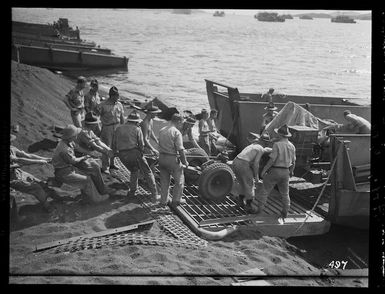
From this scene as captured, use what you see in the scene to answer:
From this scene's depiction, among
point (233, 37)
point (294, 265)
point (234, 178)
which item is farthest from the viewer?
point (233, 37)

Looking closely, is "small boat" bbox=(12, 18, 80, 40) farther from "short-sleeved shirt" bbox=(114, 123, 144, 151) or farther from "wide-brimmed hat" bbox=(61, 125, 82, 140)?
"wide-brimmed hat" bbox=(61, 125, 82, 140)

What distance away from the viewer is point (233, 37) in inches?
1956

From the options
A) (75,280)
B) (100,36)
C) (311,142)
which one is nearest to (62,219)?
(75,280)

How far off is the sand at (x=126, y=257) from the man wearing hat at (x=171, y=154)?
715mm

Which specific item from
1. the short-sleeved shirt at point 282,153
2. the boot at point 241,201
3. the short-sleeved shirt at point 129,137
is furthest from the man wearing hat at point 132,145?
the short-sleeved shirt at point 282,153

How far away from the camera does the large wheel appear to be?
8305mm

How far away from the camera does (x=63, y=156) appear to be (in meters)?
7.43

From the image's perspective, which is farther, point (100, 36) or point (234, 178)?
point (100, 36)

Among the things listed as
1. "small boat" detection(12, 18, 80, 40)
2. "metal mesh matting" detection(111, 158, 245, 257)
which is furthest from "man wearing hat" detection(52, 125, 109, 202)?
"small boat" detection(12, 18, 80, 40)

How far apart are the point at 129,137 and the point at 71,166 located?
1.16 meters

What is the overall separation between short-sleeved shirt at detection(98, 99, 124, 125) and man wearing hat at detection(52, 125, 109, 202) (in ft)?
6.02
